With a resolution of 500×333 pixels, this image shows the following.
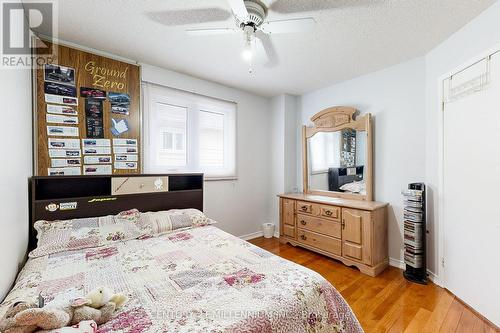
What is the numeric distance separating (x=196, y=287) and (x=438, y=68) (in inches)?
116

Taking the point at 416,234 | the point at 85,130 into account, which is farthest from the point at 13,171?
the point at 416,234

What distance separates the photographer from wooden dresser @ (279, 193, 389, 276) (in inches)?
95.2

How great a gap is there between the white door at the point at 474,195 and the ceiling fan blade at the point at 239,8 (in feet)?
6.26

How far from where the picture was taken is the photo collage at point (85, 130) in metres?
2.04

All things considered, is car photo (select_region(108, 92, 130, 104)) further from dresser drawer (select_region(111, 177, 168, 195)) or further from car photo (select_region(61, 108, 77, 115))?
dresser drawer (select_region(111, 177, 168, 195))

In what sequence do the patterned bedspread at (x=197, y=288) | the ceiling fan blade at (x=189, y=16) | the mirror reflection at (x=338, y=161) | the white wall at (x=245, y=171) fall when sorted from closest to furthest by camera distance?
the patterned bedspread at (x=197, y=288) < the ceiling fan blade at (x=189, y=16) < the mirror reflection at (x=338, y=161) < the white wall at (x=245, y=171)

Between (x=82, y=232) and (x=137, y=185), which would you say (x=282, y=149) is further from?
(x=82, y=232)

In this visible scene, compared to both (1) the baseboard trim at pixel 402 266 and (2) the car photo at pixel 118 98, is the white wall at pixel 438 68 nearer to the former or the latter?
(1) the baseboard trim at pixel 402 266

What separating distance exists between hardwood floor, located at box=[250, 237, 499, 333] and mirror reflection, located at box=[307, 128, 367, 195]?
108 centimetres

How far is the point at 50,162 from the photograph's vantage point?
2025mm

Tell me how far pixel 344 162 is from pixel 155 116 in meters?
2.61

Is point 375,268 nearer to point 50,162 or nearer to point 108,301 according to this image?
point 108,301

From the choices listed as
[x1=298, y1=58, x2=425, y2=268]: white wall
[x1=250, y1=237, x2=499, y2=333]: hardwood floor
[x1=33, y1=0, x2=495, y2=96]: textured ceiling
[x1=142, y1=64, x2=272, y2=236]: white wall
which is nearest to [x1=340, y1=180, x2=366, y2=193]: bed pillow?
[x1=298, y1=58, x2=425, y2=268]: white wall

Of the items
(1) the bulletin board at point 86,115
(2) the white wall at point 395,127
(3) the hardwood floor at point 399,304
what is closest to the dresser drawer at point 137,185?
(1) the bulletin board at point 86,115
